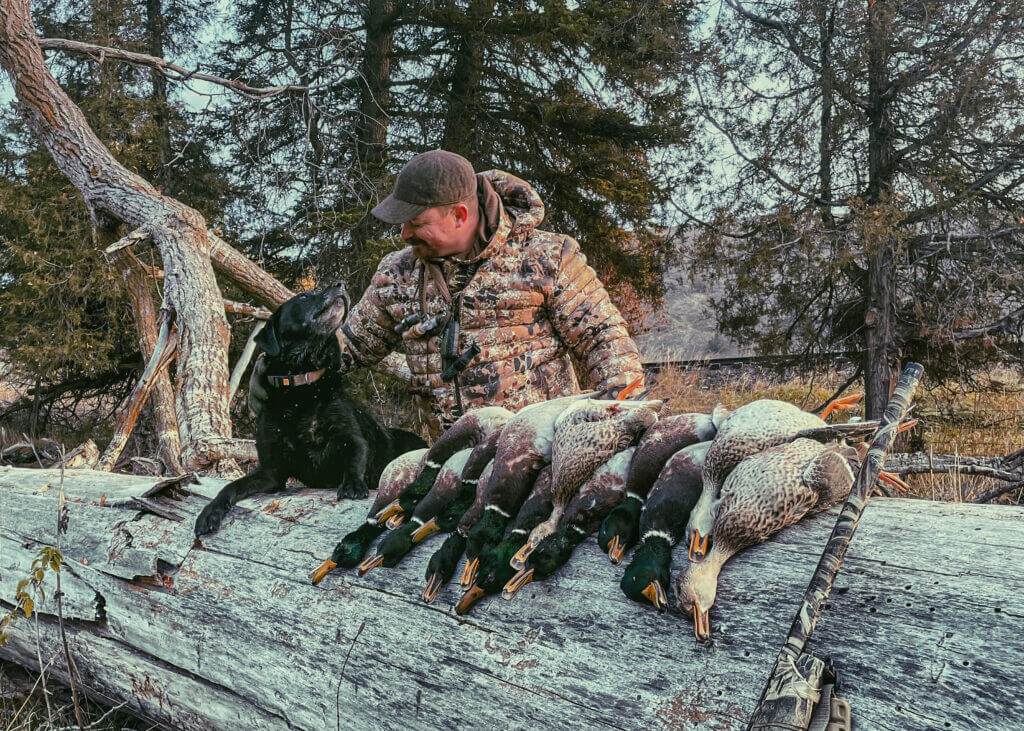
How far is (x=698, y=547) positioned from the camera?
179 centimetres

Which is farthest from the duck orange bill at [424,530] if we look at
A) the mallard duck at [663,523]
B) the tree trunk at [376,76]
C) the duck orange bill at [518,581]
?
the tree trunk at [376,76]

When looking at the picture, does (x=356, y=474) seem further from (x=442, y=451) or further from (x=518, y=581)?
(x=518, y=581)

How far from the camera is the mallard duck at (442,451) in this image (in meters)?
2.69

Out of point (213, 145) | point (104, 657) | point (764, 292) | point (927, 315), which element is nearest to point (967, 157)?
point (927, 315)

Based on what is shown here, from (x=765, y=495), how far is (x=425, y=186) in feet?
9.00

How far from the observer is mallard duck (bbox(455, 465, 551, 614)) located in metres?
2.08

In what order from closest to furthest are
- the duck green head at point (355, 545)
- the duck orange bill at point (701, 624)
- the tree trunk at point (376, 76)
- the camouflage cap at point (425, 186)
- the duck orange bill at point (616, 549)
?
the duck orange bill at point (701, 624) → the duck orange bill at point (616, 549) → the duck green head at point (355, 545) → the camouflage cap at point (425, 186) → the tree trunk at point (376, 76)

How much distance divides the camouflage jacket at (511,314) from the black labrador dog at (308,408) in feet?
2.55

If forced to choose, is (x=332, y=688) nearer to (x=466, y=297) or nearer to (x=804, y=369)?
(x=466, y=297)

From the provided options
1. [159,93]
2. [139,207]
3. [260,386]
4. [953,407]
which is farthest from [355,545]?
[159,93]

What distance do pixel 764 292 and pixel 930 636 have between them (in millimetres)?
9146

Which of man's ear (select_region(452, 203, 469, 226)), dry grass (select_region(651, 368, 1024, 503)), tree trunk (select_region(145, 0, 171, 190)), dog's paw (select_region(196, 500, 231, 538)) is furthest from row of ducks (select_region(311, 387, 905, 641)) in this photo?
tree trunk (select_region(145, 0, 171, 190))

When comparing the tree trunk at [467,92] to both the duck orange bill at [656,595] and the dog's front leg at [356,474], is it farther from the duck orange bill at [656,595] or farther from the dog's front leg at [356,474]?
the duck orange bill at [656,595]

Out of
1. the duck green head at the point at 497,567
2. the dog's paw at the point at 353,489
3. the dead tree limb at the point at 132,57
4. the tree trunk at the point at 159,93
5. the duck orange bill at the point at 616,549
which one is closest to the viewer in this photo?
the duck orange bill at the point at 616,549
